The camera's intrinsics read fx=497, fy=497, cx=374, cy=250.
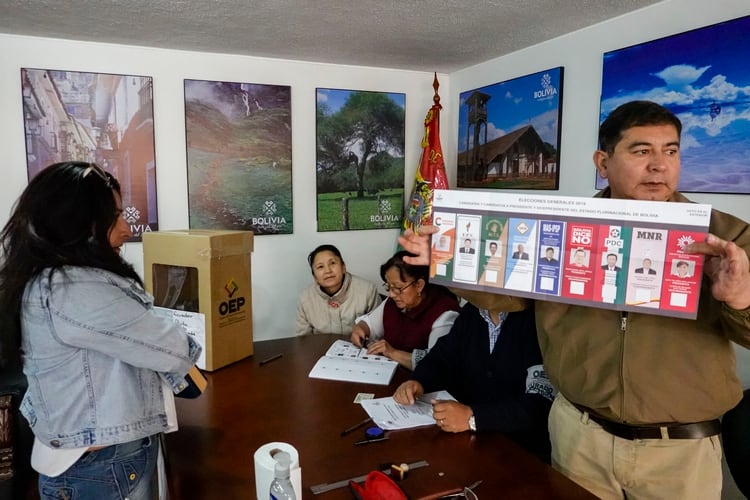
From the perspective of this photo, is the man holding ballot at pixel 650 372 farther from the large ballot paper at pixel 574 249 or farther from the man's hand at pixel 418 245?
the man's hand at pixel 418 245

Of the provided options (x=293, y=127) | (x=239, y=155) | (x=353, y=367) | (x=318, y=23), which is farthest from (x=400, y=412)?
(x=293, y=127)

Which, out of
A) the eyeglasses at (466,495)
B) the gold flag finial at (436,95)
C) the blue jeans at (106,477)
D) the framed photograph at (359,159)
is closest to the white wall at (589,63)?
the gold flag finial at (436,95)

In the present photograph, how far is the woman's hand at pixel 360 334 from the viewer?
2.31 m

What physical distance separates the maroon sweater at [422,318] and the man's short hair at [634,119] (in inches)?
43.2

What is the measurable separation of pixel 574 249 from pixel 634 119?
1.20ft

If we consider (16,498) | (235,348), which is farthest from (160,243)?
(16,498)

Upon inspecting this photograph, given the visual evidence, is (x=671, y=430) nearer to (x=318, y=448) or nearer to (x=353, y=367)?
(x=318, y=448)

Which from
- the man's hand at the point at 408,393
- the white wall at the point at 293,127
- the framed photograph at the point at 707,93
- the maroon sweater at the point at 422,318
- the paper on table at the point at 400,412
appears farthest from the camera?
the white wall at the point at 293,127

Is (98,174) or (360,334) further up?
(98,174)

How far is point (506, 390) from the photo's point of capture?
1621mm

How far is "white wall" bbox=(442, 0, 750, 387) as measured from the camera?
6.71 ft

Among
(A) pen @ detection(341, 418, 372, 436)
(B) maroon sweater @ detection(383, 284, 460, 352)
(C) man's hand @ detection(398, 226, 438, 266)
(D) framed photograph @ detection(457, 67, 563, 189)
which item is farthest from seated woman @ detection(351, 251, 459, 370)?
(D) framed photograph @ detection(457, 67, 563, 189)

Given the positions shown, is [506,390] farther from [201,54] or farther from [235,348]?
[201,54]

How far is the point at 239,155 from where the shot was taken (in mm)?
3254
